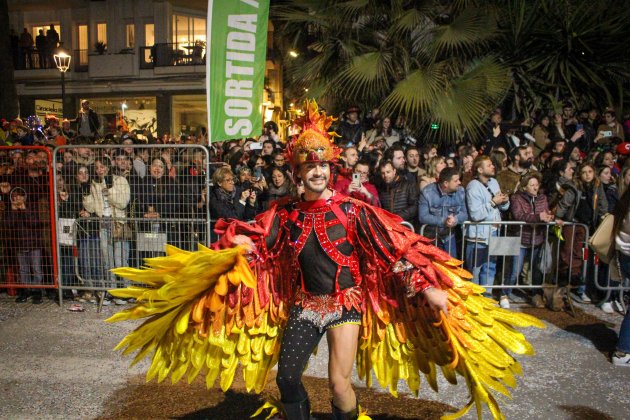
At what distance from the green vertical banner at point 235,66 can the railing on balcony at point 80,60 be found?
24479mm

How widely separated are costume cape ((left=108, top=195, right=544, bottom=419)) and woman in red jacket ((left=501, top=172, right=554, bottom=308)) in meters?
4.00

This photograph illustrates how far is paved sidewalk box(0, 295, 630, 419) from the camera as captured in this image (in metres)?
4.52

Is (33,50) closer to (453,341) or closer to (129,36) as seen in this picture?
(129,36)

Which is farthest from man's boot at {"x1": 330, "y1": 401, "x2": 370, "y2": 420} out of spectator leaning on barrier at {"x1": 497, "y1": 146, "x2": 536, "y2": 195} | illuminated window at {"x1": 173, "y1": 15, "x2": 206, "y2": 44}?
illuminated window at {"x1": 173, "y1": 15, "x2": 206, "y2": 44}

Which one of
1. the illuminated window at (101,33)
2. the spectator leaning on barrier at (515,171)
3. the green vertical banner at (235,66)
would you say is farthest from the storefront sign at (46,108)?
the spectator leaning on barrier at (515,171)

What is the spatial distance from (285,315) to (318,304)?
414mm

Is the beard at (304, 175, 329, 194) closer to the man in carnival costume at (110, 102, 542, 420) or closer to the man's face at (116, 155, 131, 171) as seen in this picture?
the man in carnival costume at (110, 102, 542, 420)

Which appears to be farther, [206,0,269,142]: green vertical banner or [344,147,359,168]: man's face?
[344,147,359,168]: man's face

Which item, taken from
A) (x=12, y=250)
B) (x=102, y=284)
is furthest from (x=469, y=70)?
(x=12, y=250)

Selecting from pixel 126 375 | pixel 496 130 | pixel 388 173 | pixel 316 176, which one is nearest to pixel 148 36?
pixel 496 130

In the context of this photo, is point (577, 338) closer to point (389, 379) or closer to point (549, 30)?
point (389, 379)

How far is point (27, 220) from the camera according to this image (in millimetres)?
7480

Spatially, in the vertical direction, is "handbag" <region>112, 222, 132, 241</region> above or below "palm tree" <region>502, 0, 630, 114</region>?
below

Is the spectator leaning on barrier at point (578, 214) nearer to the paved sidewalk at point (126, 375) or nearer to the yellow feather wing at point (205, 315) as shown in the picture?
the paved sidewalk at point (126, 375)
